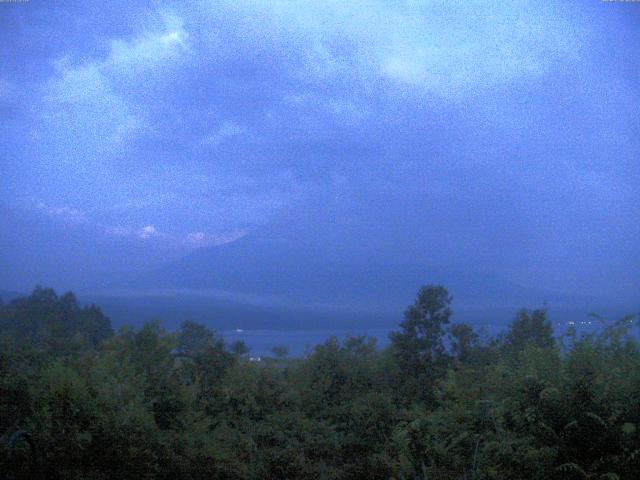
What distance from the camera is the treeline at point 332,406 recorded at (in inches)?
176

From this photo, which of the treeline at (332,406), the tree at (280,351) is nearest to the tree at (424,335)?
the treeline at (332,406)

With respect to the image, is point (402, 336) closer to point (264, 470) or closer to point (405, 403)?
point (405, 403)

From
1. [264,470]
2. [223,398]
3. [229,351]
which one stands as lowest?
[264,470]

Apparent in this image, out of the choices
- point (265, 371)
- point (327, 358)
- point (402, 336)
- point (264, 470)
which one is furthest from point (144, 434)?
point (402, 336)

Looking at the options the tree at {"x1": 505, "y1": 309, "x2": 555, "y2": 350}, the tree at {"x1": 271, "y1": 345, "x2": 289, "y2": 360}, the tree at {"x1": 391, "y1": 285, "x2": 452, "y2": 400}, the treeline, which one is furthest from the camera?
the tree at {"x1": 505, "y1": 309, "x2": 555, "y2": 350}

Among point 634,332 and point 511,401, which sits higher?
point 634,332

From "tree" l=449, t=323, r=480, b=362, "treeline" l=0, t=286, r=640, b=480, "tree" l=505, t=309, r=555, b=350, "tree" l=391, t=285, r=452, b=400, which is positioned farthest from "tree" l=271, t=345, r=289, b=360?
"tree" l=505, t=309, r=555, b=350

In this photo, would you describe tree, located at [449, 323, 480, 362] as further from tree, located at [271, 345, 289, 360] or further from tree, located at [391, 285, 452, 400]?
tree, located at [271, 345, 289, 360]

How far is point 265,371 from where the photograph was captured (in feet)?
27.5

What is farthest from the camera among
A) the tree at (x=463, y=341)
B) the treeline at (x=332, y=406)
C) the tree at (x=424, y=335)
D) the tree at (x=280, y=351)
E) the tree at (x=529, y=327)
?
the tree at (x=529, y=327)

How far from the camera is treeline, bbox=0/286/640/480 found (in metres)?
4.48

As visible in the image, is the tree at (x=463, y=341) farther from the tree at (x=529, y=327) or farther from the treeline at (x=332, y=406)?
the tree at (x=529, y=327)

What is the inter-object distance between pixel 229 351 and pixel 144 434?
306 centimetres

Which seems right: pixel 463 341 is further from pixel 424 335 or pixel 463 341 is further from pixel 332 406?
pixel 332 406
